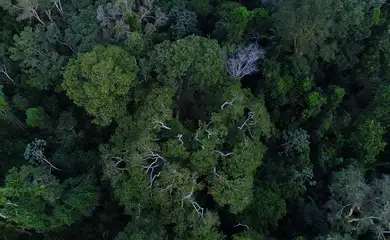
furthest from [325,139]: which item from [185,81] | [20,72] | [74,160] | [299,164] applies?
[20,72]

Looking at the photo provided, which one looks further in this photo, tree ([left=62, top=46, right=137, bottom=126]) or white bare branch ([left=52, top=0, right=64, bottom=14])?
white bare branch ([left=52, top=0, right=64, bottom=14])

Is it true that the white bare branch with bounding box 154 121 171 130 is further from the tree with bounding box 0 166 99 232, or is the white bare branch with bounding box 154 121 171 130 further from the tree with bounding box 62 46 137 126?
the tree with bounding box 0 166 99 232

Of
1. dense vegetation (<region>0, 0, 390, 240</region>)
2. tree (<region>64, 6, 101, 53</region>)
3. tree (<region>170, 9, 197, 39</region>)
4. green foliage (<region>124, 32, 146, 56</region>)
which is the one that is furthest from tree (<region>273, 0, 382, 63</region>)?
tree (<region>64, 6, 101, 53</region>)

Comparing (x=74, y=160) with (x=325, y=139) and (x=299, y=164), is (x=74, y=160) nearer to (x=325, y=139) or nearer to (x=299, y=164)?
(x=299, y=164)

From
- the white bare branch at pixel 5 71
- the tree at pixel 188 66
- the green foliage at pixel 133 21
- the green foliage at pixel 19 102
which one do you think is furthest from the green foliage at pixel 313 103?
the white bare branch at pixel 5 71

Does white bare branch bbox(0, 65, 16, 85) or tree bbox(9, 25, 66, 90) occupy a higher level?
tree bbox(9, 25, 66, 90)

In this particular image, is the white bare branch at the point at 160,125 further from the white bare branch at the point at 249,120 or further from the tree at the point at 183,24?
the tree at the point at 183,24

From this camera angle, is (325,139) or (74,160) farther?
(325,139)

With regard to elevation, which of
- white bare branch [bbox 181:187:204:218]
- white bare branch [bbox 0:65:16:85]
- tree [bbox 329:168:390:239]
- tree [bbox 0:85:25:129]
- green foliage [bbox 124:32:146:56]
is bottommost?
tree [bbox 0:85:25:129]
